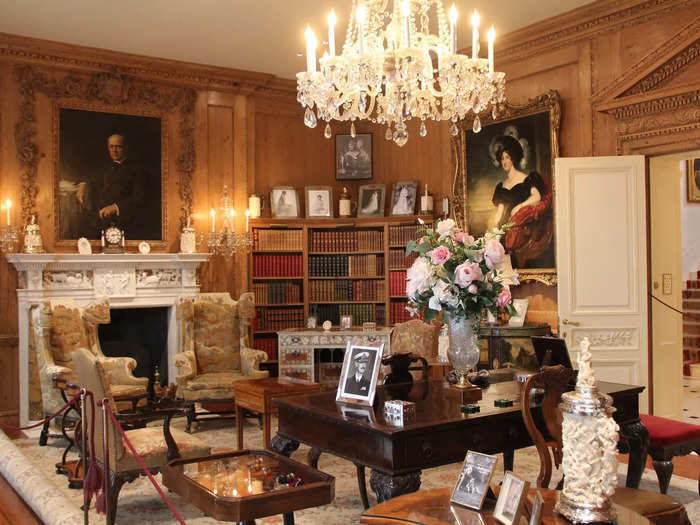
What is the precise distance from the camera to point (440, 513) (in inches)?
84.6

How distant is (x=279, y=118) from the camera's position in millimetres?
8875

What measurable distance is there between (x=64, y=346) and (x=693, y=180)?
9589mm

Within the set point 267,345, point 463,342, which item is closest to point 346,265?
point 267,345

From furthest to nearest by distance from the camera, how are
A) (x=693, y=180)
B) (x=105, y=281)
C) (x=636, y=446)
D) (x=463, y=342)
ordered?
(x=693, y=180) → (x=105, y=281) → (x=636, y=446) → (x=463, y=342)

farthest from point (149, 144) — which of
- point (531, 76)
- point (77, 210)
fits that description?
point (531, 76)

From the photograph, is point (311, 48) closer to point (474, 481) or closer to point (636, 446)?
point (636, 446)

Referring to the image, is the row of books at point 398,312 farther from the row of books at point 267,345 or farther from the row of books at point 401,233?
the row of books at point 267,345

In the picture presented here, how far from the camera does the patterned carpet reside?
4.26 metres

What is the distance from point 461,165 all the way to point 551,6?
6.13ft

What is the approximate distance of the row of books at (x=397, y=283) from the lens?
27.4ft

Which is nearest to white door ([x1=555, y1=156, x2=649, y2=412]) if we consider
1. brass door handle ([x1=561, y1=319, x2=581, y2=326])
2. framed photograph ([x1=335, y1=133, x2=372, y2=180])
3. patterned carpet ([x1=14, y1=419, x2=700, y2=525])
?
brass door handle ([x1=561, y1=319, x2=581, y2=326])

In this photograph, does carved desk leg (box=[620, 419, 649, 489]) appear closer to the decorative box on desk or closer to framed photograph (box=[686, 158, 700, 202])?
the decorative box on desk

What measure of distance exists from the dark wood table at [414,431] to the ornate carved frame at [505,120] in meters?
3.08

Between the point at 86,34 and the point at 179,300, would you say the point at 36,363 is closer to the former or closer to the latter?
the point at 179,300
